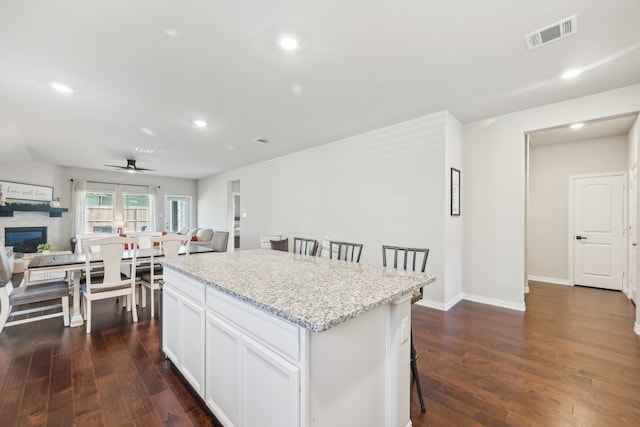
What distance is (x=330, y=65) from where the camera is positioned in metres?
2.41

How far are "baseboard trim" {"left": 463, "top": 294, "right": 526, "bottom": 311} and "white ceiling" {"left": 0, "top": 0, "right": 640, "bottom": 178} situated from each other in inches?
97.1

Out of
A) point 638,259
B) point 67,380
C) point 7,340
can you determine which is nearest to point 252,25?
point 67,380

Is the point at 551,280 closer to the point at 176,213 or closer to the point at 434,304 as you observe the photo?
the point at 434,304

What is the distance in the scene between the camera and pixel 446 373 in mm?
2127

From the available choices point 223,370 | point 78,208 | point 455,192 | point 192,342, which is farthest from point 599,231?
point 78,208

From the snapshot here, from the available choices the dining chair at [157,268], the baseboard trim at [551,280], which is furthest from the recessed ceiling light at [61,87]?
the baseboard trim at [551,280]

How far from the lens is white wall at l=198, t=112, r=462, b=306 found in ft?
11.7

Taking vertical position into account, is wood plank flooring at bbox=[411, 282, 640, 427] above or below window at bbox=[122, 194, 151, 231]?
below

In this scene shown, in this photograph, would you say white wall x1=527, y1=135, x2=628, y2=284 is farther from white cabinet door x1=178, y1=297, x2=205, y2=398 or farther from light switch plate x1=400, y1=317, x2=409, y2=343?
white cabinet door x1=178, y1=297, x2=205, y2=398

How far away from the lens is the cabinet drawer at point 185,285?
5.76 feet

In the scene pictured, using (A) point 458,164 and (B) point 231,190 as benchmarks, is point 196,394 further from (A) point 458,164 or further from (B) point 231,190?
(B) point 231,190

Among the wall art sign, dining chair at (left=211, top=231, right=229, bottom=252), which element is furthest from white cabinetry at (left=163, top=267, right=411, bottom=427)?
the wall art sign

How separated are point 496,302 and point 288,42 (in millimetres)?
3911

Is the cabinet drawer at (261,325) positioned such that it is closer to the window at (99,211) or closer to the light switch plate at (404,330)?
the light switch plate at (404,330)
